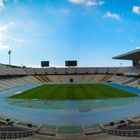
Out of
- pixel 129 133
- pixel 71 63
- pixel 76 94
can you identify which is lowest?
pixel 129 133

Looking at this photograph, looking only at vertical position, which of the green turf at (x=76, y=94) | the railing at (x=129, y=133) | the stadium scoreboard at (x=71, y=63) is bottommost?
the railing at (x=129, y=133)

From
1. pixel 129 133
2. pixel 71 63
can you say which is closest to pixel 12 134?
pixel 129 133

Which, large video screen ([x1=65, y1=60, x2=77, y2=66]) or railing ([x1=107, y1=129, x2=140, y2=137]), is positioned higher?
large video screen ([x1=65, y1=60, x2=77, y2=66])

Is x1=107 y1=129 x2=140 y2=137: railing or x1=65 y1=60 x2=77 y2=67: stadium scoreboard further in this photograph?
x1=65 y1=60 x2=77 y2=67: stadium scoreboard

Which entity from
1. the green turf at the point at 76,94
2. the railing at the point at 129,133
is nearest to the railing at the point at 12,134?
the railing at the point at 129,133

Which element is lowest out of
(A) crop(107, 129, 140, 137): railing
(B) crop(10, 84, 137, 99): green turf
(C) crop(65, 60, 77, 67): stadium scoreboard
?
(A) crop(107, 129, 140, 137): railing

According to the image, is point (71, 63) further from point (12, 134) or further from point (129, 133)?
point (129, 133)

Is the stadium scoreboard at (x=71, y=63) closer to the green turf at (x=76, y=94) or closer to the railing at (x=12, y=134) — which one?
the green turf at (x=76, y=94)

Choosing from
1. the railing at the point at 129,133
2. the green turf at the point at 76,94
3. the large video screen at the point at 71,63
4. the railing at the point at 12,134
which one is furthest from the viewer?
→ the large video screen at the point at 71,63

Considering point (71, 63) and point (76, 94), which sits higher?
point (71, 63)

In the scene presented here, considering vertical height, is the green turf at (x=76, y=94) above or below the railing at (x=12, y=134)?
above

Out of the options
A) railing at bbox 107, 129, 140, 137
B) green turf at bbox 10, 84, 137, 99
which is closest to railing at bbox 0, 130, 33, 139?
railing at bbox 107, 129, 140, 137

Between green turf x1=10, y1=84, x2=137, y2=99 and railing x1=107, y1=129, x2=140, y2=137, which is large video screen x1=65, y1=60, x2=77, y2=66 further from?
railing x1=107, y1=129, x2=140, y2=137

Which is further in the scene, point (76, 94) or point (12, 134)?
point (76, 94)
